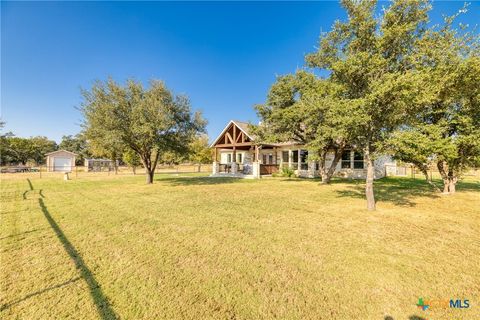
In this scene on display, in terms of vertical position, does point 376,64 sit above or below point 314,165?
above

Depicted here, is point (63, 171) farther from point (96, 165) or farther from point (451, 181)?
point (451, 181)

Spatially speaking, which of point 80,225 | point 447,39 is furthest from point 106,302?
point 447,39

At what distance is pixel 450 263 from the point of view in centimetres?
396

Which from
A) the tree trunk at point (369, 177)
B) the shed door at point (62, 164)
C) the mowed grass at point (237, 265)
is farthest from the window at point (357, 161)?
the shed door at point (62, 164)

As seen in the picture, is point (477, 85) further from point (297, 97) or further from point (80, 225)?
point (80, 225)

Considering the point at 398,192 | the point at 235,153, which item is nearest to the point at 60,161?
the point at 235,153

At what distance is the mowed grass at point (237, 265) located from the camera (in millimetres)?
2801

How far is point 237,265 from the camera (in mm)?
3855

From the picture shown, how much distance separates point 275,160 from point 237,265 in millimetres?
21619

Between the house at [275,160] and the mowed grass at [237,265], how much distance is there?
13759mm

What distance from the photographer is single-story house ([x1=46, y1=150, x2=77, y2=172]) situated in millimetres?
39562

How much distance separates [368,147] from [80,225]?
9.64 m

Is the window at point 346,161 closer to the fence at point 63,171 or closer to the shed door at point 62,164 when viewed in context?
the fence at point 63,171

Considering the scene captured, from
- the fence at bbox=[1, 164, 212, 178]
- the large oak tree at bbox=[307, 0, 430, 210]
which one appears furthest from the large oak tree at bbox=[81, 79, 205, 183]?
the fence at bbox=[1, 164, 212, 178]
